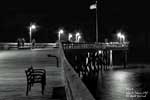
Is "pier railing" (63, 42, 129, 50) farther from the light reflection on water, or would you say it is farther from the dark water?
the light reflection on water

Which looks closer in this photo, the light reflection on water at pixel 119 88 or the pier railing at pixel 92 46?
the light reflection on water at pixel 119 88

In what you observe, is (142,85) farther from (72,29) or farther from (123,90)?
(72,29)

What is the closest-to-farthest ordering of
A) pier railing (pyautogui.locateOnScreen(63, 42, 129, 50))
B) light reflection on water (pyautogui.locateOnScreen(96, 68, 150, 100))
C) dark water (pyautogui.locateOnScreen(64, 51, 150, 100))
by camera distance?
light reflection on water (pyautogui.locateOnScreen(96, 68, 150, 100)), dark water (pyautogui.locateOnScreen(64, 51, 150, 100)), pier railing (pyautogui.locateOnScreen(63, 42, 129, 50))

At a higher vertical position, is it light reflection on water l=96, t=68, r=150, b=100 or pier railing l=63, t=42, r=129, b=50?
pier railing l=63, t=42, r=129, b=50

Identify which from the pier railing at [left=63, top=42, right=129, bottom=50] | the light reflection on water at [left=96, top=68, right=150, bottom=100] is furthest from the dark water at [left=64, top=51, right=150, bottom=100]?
the pier railing at [left=63, top=42, right=129, bottom=50]

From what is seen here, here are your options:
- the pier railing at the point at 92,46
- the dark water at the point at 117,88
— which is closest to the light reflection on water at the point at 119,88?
the dark water at the point at 117,88

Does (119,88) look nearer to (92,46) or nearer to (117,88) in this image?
(117,88)

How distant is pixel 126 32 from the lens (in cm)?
14638

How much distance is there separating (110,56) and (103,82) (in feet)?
106

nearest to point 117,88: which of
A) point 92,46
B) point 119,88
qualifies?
point 119,88

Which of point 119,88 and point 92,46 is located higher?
point 92,46

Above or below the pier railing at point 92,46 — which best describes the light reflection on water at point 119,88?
below

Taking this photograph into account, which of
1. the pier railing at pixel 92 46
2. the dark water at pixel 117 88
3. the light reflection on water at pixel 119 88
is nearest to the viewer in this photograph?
the light reflection on water at pixel 119 88

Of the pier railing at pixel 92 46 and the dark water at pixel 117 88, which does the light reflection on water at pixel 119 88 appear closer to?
the dark water at pixel 117 88
